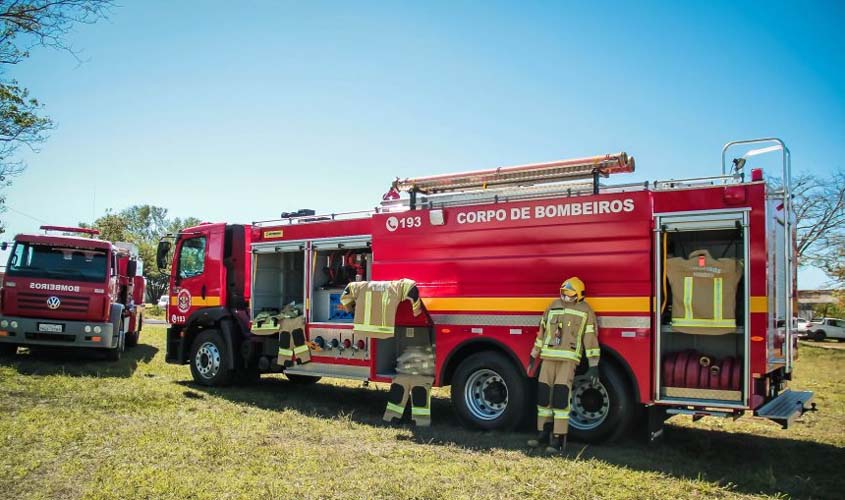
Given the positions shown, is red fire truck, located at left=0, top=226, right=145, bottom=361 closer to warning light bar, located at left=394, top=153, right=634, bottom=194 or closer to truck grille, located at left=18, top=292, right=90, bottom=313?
truck grille, located at left=18, top=292, right=90, bottom=313

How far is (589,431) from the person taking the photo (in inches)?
301

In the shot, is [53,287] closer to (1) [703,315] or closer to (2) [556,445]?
(2) [556,445]

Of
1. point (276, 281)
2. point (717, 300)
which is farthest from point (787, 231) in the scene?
point (276, 281)

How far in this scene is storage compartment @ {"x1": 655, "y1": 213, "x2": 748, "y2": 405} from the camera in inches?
278

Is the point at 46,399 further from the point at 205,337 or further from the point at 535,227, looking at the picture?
the point at 535,227

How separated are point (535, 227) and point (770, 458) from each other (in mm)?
3607

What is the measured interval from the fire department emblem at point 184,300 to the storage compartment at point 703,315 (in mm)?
8249

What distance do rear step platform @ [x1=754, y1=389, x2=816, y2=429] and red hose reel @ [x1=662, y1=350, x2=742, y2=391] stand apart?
373 millimetres

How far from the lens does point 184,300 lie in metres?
12.2

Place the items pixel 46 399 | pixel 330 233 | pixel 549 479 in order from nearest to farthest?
1. pixel 549 479
2. pixel 46 399
3. pixel 330 233

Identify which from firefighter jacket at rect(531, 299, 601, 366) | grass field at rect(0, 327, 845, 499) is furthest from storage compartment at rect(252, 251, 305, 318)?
firefighter jacket at rect(531, 299, 601, 366)

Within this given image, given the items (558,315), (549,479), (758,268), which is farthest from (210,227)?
(758,268)

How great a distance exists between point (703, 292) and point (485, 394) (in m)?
2.87

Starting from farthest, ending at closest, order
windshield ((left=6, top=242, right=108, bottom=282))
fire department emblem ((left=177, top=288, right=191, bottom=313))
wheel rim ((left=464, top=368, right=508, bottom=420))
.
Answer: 1. windshield ((left=6, top=242, right=108, bottom=282))
2. fire department emblem ((left=177, top=288, right=191, bottom=313))
3. wheel rim ((left=464, top=368, right=508, bottom=420))
